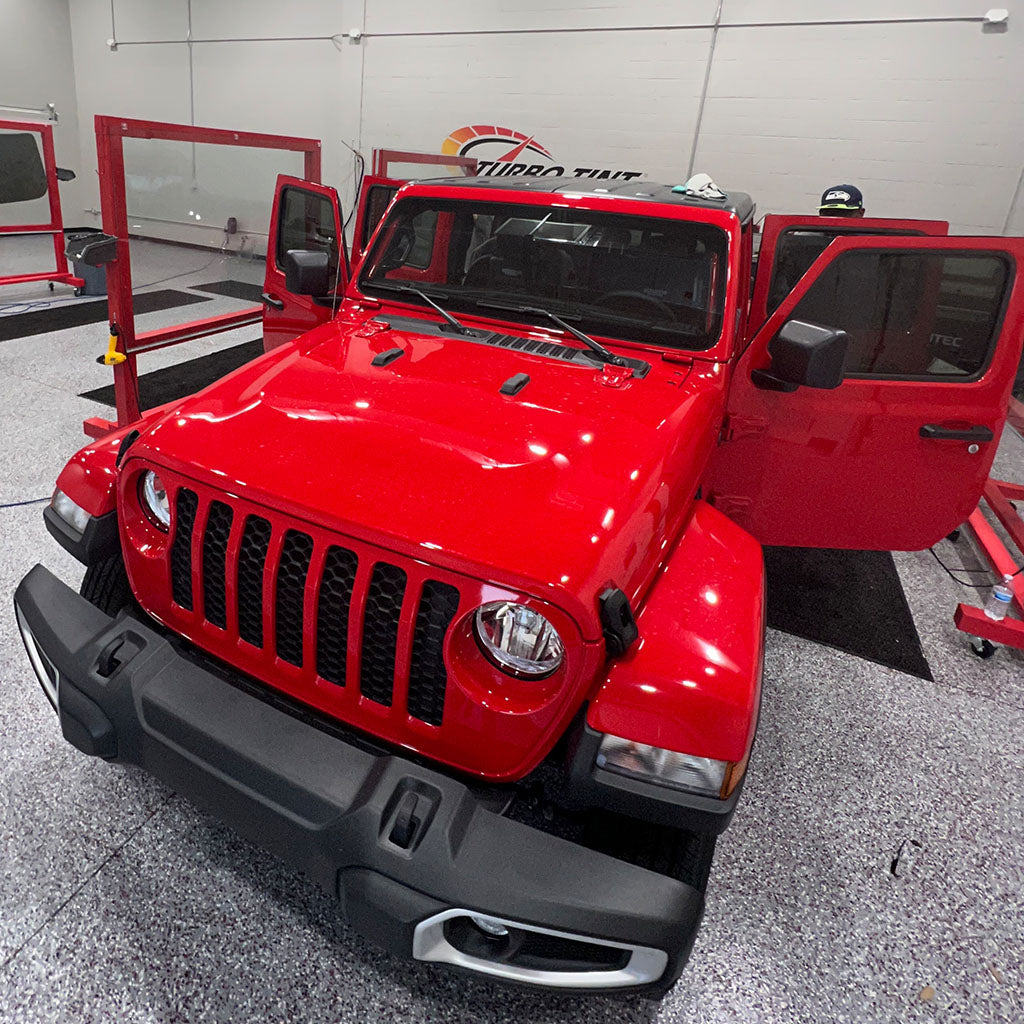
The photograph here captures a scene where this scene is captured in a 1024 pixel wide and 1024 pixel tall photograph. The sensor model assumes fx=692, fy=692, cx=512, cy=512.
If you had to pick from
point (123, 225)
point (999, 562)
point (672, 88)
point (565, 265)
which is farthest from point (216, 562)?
point (672, 88)

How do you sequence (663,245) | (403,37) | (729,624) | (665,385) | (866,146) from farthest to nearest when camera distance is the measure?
1. (403,37)
2. (866,146)
3. (663,245)
4. (665,385)
5. (729,624)

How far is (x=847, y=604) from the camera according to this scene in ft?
9.72

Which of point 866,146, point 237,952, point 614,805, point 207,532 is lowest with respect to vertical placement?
point 237,952

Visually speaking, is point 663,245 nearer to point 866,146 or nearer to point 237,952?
point 237,952

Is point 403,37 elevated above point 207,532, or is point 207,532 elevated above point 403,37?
point 403,37

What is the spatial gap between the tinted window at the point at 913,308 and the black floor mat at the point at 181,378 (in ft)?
11.5

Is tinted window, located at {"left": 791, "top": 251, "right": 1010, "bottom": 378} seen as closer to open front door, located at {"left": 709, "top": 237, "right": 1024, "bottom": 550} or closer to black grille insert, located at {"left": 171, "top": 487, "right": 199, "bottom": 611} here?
open front door, located at {"left": 709, "top": 237, "right": 1024, "bottom": 550}

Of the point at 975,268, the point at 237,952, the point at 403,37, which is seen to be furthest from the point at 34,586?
the point at 403,37

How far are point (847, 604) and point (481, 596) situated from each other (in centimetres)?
239

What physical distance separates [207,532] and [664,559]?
0.93 m

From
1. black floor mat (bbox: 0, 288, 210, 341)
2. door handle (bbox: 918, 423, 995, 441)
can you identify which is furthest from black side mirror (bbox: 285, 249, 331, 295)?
black floor mat (bbox: 0, 288, 210, 341)

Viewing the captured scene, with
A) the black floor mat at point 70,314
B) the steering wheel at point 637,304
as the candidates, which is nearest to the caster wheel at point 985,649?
the steering wheel at point 637,304

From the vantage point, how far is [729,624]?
124 centimetres

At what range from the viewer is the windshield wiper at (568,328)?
73.5 inches
